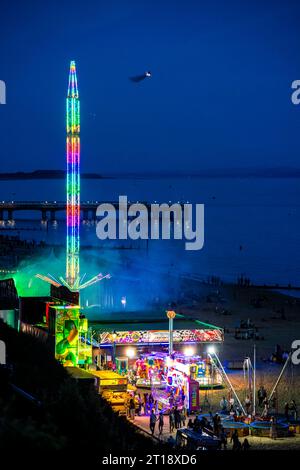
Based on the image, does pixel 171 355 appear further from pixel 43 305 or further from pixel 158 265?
pixel 158 265

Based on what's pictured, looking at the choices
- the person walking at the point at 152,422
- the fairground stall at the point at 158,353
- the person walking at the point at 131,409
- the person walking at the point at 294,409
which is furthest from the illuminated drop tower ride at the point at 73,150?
the person walking at the point at 152,422

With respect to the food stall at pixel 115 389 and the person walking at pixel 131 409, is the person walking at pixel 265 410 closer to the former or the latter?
the person walking at pixel 131 409

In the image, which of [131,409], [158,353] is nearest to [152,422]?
[131,409]

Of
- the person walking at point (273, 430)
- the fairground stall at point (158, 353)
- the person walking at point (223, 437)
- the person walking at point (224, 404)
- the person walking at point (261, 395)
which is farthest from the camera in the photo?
the fairground stall at point (158, 353)

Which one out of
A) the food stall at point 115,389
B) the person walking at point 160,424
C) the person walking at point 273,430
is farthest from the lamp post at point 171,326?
the person walking at point 273,430

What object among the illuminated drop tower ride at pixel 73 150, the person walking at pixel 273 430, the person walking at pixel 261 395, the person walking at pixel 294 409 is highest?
the illuminated drop tower ride at pixel 73 150

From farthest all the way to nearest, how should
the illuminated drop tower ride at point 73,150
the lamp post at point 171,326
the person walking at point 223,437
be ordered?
the illuminated drop tower ride at point 73,150 < the lamp post at point 171,326 < the person walking at point 223,437

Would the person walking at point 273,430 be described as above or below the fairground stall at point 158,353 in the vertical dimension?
below

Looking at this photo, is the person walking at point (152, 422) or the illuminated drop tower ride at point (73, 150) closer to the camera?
the person walking at point (152, 422)

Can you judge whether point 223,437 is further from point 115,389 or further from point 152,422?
point 115,389

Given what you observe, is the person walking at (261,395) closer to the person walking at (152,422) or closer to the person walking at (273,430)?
the person walking at (273,430)

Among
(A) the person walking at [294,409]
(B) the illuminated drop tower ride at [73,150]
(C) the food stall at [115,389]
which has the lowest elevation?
(A) the person walking at [294,409]

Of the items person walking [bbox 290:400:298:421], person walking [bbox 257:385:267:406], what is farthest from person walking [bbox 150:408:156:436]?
person walking [bbox 257:385:267:406]
